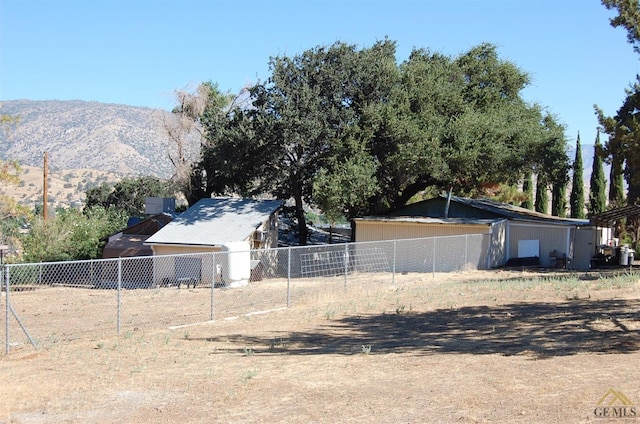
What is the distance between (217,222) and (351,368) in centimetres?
2287

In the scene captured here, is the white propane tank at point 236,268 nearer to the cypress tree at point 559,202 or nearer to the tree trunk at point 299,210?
the tree trunk at point 299,210

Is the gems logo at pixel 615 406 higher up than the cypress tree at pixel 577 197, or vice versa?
the cypress tree at pixel 577 197

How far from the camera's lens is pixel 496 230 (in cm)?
3058

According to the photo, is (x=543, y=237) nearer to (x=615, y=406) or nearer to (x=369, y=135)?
(x=369, y=135)

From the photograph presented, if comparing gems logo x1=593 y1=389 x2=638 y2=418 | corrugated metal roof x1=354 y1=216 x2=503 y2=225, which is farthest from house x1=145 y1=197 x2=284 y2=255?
gems logo x1=593 y1=389 x2=638 y2=418

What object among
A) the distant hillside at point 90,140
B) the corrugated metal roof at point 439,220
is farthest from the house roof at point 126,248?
the distant hillside at point 90,140

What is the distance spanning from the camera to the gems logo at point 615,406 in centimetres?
648

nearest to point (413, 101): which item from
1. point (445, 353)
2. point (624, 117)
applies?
point (624, 117)

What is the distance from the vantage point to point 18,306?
19.4 meters

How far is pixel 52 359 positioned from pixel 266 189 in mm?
24773

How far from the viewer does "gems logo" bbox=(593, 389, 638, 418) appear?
648 cm

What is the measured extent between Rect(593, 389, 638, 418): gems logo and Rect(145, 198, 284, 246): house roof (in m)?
23.4

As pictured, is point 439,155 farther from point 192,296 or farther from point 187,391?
point 187,391

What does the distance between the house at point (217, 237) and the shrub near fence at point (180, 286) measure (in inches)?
4.1
